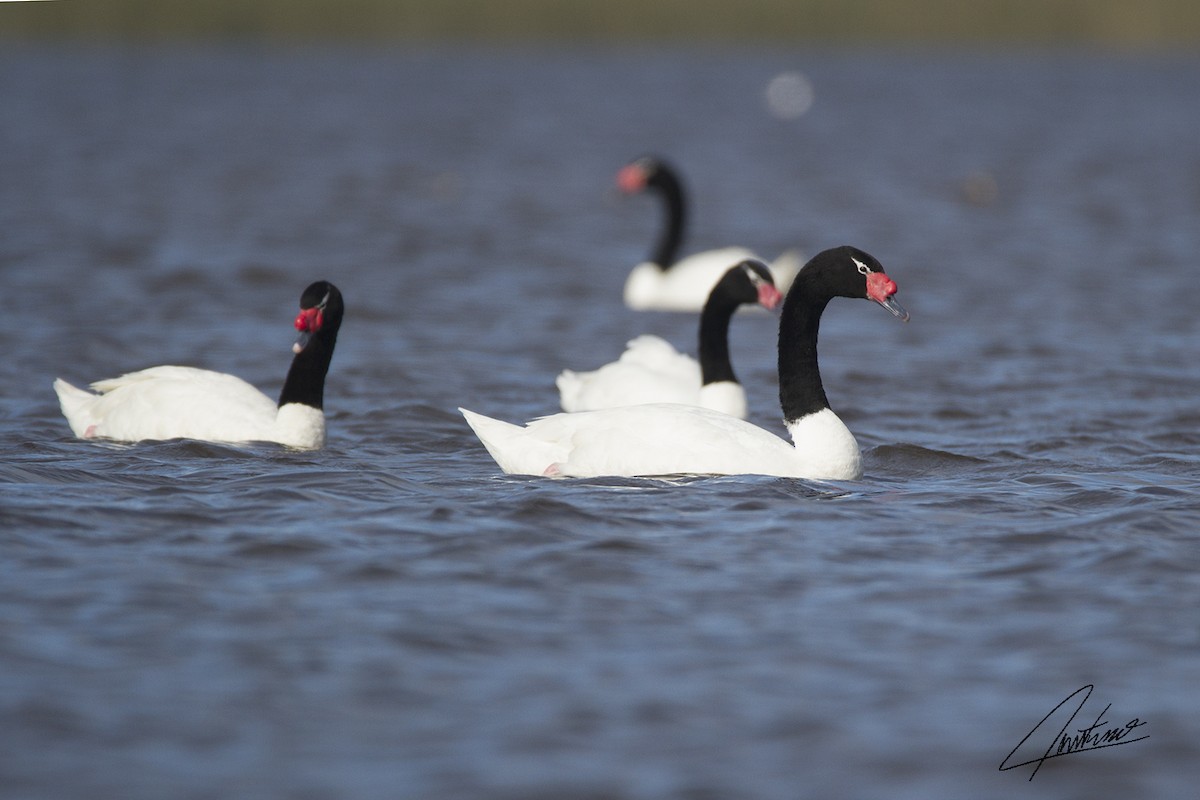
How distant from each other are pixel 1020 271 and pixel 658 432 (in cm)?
1085

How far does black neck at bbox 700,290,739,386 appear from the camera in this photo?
10.2m

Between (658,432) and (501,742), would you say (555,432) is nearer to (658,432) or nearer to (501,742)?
(658,432)

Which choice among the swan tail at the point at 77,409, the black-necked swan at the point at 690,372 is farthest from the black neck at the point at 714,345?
the swan tail at the point at 77,409

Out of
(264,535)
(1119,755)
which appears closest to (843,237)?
(264,535)

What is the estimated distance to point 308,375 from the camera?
904 centimetres

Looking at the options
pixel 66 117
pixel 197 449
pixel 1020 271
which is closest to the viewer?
pixel 197 449

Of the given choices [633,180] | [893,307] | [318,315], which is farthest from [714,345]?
[633,180]

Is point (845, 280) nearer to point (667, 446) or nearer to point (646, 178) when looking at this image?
point (667, 446)

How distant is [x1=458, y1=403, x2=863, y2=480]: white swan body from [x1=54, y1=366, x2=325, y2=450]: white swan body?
1153 millimetres

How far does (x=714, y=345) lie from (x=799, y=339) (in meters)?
1.60

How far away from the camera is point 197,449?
880cm

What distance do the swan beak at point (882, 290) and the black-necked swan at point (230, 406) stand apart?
9.14ft

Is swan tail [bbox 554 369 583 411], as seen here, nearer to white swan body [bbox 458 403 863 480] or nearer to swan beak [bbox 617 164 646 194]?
white swan body [bbox 458 403 863 480]

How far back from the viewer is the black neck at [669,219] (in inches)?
663
